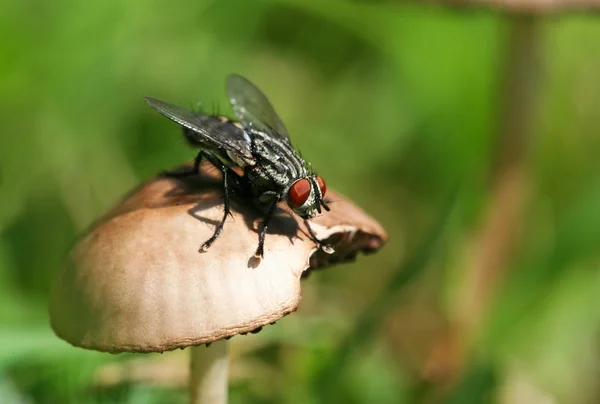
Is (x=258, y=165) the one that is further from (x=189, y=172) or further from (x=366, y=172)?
(x=366, y=172)

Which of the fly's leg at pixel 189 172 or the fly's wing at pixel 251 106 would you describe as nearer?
the fly's leg at pixel 189 172

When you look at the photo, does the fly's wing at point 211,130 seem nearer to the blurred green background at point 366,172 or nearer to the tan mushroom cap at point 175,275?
the tan mushroom cap at point 175,275

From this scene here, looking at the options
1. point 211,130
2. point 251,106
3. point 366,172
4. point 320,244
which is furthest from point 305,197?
point 366,172

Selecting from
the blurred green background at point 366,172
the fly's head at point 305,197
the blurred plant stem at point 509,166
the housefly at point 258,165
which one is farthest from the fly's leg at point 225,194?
the blurred plant stem at point 509,166

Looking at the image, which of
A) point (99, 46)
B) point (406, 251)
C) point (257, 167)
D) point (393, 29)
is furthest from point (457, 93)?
point (257, 167)

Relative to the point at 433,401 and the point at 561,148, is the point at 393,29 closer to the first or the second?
the point at 561,148
